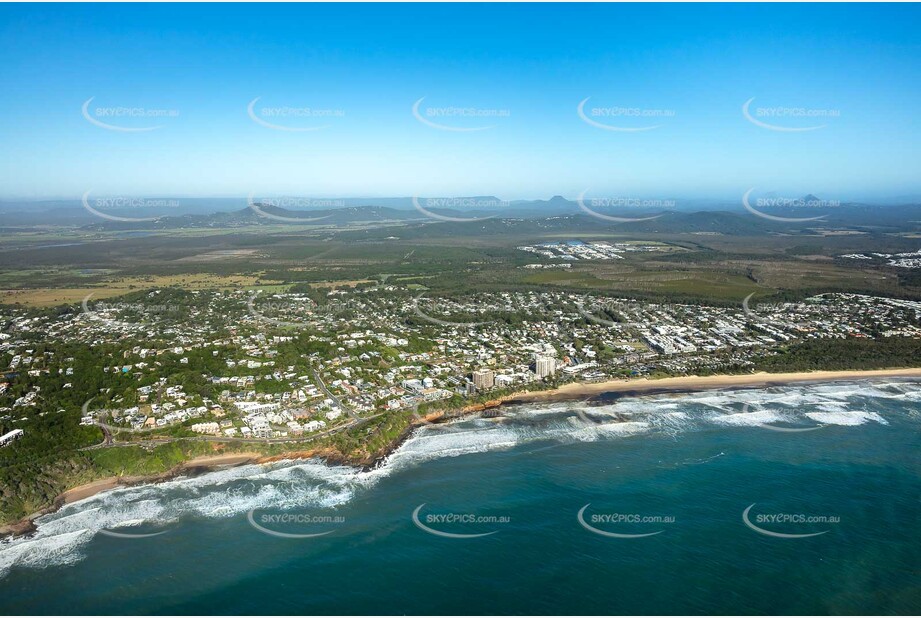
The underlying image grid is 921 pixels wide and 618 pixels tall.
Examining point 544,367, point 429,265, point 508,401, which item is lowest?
point 508,401

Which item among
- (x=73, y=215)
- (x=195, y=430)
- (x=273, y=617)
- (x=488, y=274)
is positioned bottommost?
(x=273, y=617)

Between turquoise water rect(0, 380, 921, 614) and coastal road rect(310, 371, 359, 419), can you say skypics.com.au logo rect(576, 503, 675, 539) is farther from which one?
coastal road rect(310, 371, 359, 419)

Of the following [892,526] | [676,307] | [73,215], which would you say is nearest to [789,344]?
[676,307]

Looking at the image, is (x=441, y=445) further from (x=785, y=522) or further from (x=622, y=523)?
(x=785, y=522)

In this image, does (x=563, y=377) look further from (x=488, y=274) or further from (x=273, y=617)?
(x=488, y=274)

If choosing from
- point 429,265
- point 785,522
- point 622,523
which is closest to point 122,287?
point 429,265

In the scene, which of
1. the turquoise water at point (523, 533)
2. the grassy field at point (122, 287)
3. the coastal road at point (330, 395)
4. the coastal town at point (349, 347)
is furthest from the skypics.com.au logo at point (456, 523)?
the grassy field at point (122, 287)

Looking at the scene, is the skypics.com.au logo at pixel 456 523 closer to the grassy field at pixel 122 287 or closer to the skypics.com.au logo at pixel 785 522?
the skypics.com.au logo at pixel 785 522
